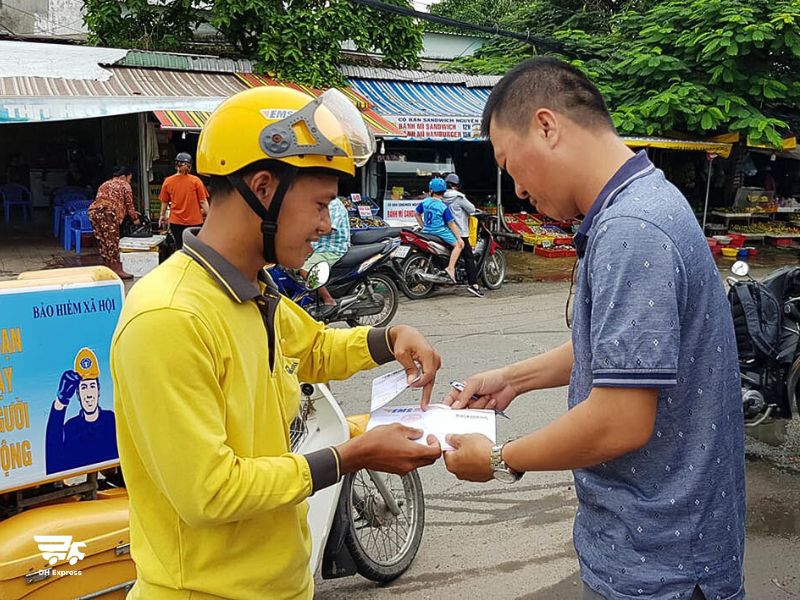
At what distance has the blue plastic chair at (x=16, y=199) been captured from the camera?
53.7 ft

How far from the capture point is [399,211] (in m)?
13.7

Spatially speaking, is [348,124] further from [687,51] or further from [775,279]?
[687,51]

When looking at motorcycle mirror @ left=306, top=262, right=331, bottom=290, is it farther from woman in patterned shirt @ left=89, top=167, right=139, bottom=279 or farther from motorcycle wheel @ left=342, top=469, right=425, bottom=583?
woman in patterned shirt @ left=89, top=167, right=139, bottom=279

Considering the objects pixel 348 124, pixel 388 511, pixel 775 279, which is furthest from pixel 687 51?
pixel 348 124

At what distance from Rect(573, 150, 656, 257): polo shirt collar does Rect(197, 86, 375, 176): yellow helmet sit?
21.5 inches

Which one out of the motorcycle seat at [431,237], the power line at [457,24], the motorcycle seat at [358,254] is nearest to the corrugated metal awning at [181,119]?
the power line at [457,24]

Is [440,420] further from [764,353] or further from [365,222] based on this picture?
[365,222]

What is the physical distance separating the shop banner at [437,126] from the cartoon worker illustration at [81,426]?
11149mm

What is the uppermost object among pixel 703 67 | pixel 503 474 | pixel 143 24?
pixel 143 24

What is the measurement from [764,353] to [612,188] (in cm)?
397

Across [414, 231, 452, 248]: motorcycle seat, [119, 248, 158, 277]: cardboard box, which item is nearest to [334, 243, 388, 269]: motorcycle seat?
[414, 231, 452, 248]: motorcycle seat

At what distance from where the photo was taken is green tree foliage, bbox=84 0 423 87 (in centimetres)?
1327

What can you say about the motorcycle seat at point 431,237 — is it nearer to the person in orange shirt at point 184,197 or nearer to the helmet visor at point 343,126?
the person in orange shirt at point 184,197

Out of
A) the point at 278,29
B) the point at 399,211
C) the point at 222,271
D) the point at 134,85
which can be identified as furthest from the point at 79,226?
the point at 222,271
